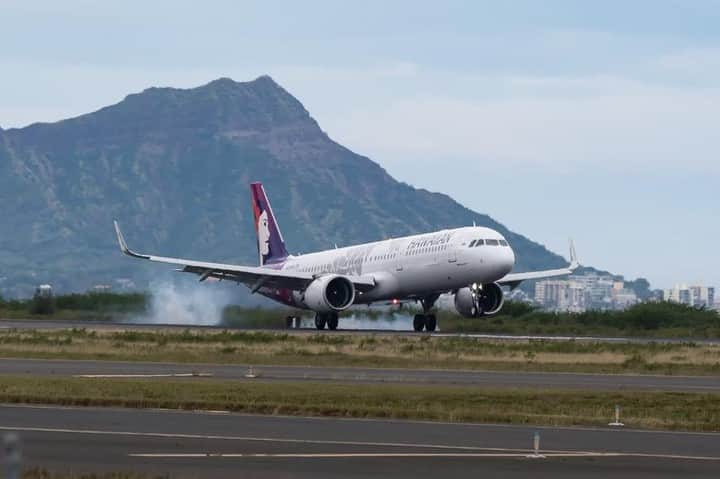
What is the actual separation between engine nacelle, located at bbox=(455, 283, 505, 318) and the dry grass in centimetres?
969

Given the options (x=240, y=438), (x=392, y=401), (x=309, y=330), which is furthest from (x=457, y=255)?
(x=240, y=438)

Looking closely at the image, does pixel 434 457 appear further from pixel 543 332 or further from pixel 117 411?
pixel 543 332

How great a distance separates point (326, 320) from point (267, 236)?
13311 millimetres

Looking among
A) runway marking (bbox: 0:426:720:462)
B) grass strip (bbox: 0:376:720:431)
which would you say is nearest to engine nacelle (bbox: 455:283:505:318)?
grass strip (bbox: 0:376:720:431)

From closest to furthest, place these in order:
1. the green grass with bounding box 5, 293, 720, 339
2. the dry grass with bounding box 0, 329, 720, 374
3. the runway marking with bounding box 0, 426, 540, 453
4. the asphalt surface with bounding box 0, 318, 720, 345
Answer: the runway marking with bounding box 0, 426, 540, 453, the dry grass with bounding box 0, 329, 720, 374, the asphalt surface with bounding box 0, 318, 720, 345, the green grass with bounding box 5, 293, 720, 339

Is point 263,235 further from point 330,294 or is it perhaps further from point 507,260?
point 507,260

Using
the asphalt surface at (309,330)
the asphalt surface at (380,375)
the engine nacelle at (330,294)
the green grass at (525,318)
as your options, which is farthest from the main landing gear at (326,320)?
the asphalt surface at (380,375)

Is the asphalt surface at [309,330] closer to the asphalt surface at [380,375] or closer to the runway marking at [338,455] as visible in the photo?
the asphalt surface at [380,375]

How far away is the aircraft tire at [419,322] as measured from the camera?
7722 cm

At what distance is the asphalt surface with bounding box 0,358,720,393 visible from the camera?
41250 mm

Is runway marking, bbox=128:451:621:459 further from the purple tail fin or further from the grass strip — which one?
the purple tail fin

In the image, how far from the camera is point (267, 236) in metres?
90.1

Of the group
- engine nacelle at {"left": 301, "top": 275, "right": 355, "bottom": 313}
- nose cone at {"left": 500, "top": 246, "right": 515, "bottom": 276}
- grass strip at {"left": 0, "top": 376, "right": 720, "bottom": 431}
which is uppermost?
nose cone at {"left": 500, "top": 246, "right": 515, "bottom": 276}

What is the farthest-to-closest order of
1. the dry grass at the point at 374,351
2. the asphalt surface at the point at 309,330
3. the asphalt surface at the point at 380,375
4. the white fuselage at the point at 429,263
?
the white fuselage at the point at 429,263, the asphalt surface at the point at 309,330, the dry grass at the point at 374,351, the asphalt surface at the point at 380,375
